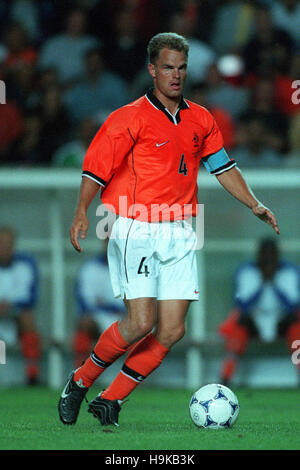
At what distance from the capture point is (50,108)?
428 inches

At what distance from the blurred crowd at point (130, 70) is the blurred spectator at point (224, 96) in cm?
1

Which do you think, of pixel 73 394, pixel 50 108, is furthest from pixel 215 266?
pixel 73 394

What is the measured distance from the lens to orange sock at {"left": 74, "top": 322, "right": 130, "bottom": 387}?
5.62m

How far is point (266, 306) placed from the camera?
9867 mm

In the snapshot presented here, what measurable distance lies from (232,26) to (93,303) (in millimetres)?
4100

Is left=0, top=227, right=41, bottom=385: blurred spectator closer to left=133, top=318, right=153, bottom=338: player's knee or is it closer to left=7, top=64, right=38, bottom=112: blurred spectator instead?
left=7, top=64, right=38, bottom=112: blurred spectator

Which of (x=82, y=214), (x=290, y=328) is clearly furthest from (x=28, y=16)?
(x=82, y=214)

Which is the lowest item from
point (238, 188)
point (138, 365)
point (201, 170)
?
point (138, 365)

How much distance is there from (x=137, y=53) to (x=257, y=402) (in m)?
5.06

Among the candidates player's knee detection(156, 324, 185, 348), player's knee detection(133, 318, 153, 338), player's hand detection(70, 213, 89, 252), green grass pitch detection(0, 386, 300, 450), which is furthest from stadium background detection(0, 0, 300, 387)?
player's hand detection(70, 213, 89, 252)

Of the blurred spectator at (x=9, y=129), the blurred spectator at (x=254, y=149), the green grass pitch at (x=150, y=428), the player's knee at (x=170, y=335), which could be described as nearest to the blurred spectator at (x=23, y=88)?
the blurred spectator at (x=9, y=129)

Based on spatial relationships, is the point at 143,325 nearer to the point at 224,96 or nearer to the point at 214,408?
the point at 214,408

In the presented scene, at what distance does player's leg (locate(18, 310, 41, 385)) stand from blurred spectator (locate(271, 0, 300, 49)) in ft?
15.4
